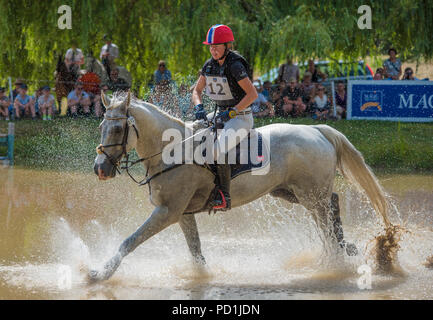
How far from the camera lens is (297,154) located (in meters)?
7.10

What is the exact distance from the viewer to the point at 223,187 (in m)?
6.59

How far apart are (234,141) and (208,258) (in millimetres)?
1431

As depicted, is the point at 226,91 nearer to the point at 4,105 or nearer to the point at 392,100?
the point at 392,100

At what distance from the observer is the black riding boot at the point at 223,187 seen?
6566 millimetres

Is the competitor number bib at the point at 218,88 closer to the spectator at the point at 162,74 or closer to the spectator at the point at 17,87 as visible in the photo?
the spectator at the point at 162,74

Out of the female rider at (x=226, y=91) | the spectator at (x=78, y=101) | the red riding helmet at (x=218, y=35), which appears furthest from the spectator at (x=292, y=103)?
the red riding helmet at (x=218, y=35)

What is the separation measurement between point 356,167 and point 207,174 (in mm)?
1829

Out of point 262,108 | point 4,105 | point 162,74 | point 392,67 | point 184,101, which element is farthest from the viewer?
point 162,74

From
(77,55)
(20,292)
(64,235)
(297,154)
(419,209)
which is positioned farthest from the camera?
(77,55)

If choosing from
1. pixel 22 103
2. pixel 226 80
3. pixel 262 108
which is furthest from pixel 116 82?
pixel 226 80

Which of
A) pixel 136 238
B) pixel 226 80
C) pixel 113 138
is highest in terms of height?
pixel 226 80

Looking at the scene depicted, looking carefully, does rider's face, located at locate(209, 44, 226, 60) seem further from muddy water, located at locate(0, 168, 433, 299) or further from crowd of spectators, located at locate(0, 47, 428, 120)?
crowd of spectators, located at locate(0, 47, 428, 120)
